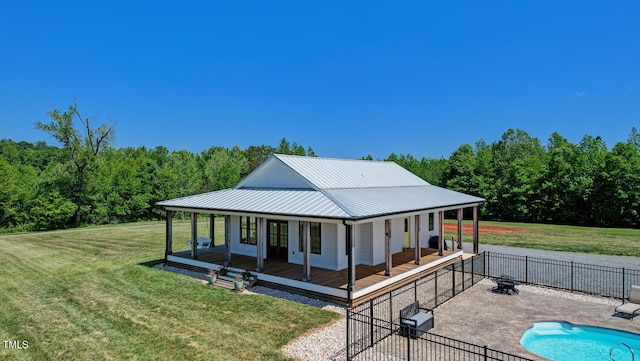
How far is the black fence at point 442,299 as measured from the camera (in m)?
8.13

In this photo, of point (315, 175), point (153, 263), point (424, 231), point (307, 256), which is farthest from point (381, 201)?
point (153, 263)

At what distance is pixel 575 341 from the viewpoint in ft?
31.4

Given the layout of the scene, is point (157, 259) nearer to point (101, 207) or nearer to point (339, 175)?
point (339, 175)

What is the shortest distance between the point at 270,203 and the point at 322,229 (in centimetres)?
233

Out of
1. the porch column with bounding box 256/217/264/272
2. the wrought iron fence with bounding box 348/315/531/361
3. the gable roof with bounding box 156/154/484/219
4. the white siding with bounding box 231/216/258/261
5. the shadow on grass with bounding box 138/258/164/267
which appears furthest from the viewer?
the shadow on grass with bounding box 138/258/164/267

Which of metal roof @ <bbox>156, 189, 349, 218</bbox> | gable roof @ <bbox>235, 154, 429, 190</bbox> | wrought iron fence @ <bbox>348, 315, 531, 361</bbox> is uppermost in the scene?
gable roof @ <bbox>235, 154, 429, 190</bbox>

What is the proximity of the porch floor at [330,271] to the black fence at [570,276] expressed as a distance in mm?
2875

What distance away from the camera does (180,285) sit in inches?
539

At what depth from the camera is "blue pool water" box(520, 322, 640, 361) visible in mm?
8727

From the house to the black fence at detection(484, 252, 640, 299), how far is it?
8.65 feet

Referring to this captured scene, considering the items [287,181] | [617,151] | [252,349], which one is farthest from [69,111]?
[617,151]

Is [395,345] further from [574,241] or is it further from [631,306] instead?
[574,241]

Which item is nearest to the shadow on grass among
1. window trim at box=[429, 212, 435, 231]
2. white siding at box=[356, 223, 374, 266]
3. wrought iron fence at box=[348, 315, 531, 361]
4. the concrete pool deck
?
white siding at box=[356, 223, 374, 266]

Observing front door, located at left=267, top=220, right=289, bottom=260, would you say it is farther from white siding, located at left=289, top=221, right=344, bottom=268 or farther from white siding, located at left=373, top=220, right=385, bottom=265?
white siding, located at left=373, top=220, right=385, bottom=265
